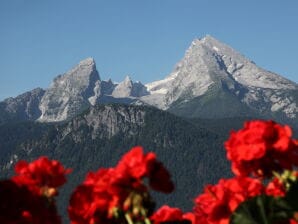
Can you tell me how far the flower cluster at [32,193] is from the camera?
5.26m

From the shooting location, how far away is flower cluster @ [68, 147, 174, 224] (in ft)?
16.9

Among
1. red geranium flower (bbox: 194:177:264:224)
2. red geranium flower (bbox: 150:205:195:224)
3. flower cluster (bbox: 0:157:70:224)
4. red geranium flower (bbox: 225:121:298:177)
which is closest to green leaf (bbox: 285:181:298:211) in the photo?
red geranium flower (bbox: 225:121:298:177)

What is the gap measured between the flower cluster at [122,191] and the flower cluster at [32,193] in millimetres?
182

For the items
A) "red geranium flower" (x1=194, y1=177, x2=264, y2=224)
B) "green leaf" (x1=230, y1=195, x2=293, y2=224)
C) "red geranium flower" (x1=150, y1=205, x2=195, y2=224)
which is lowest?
"green leaf" (x1=230, y1=195, x2=293, y2=224)

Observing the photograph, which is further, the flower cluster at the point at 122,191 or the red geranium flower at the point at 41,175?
the red geranium flower at the point at 41,175

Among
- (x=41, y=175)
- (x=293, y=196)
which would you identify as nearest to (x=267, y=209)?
(x=293, y=196)

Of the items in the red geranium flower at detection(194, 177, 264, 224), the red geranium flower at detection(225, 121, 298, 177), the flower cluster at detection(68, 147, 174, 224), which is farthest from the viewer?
the red geranium flower at detection(194, 177, 264, 224)

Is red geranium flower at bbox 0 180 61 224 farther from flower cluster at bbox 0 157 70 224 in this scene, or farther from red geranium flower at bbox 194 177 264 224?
red geranium flower at bbox 194 177 264 224

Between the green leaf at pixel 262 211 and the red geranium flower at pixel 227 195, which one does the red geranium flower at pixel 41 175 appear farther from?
the green leaf at pixel 262 211

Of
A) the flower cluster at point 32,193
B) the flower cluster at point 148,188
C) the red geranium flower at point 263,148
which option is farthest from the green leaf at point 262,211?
the flower cluster at point 32,193

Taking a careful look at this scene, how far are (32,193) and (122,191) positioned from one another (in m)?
0.77

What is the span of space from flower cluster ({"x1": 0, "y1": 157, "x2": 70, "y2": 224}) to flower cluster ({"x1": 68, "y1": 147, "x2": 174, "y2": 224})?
0.18 meters

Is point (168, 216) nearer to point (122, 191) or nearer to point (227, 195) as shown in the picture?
point (227, 195)

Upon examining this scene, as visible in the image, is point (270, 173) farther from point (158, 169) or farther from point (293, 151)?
point (158, 169)
